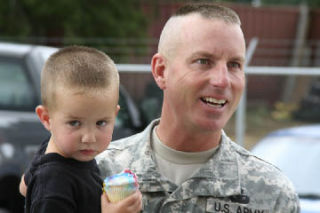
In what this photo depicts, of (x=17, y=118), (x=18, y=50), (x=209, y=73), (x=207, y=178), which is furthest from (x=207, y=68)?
(x=18, y=50)

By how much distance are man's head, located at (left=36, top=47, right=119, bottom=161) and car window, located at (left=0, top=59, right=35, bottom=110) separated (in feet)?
11.3

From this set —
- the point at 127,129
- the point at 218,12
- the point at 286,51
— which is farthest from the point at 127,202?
the point at 286,51

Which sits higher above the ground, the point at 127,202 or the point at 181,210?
the point at 127,202

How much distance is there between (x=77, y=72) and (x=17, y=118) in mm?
3527

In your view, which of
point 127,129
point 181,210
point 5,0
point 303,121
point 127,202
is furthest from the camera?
point 5,0

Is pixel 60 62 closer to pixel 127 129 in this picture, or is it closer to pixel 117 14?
pixel 127 129

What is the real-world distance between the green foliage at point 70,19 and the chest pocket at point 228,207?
934 centimetres

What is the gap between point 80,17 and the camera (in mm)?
11547

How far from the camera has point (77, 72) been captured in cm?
202

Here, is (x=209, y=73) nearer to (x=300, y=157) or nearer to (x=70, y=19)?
(x=300, y=157)

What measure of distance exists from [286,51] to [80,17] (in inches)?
320

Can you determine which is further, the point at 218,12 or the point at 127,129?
the point at 127,129

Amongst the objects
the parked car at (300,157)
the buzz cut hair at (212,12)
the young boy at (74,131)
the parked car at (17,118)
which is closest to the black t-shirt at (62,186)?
the young boy at (74,131)

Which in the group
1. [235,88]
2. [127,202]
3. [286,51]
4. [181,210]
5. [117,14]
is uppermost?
[235,88]
